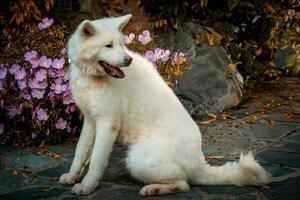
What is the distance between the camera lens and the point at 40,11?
18.9ft

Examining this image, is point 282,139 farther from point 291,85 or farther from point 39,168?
point 291,85

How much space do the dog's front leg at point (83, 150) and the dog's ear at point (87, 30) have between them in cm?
68

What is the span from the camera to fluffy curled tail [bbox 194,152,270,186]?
3.51m

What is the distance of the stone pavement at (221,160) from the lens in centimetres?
356

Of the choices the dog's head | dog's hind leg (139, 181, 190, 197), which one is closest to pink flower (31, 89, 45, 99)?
the dog's head

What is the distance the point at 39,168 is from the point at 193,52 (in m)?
3.14

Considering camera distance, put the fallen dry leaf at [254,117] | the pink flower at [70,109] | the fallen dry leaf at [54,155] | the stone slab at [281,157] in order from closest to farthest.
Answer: the stone slab at [281,157]
the fallen dry leaf at [54,155]
the pink flower at [70,109]
the fallen dry leaf at [254,117]

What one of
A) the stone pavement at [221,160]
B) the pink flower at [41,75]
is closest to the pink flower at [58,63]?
the pink flower at [41,75]

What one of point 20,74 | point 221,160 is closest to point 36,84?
point 20,74

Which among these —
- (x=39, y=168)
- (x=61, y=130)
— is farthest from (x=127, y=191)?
(x=61, y=130)

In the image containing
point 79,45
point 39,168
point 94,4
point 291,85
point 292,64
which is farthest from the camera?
point 291,85

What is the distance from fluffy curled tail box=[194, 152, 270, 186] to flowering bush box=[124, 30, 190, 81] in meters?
2.15

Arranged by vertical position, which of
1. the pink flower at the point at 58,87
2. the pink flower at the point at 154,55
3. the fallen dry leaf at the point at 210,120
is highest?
the pink flower at the point at 154,55

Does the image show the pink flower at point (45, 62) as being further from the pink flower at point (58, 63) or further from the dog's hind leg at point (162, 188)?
the dog's hind leg at point (162, 188)
